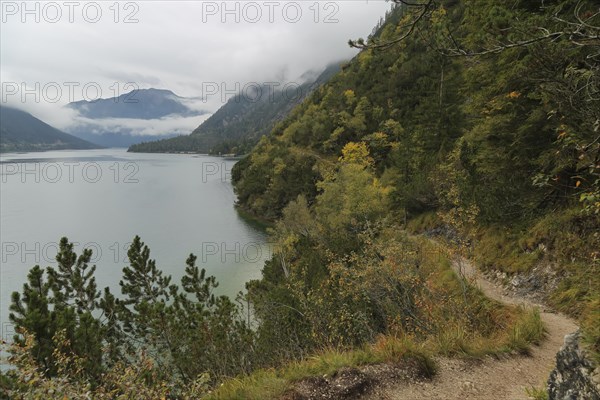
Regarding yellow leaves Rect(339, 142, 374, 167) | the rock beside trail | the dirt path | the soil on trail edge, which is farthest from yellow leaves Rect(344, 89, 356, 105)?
the rock beside trail

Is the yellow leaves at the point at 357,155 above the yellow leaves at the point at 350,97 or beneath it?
beneath

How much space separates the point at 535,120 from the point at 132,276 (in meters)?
23.2

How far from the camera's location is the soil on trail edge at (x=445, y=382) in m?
6.27

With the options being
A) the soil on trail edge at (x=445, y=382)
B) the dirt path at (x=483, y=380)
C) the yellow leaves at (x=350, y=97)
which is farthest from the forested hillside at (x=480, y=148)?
the soil on trail edge at (x=445, y=382)

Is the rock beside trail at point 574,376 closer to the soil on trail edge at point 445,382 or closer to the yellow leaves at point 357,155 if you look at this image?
the soil on trail edge at point 445,382

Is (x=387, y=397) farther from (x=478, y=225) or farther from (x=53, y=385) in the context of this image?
(x=478, y=225)

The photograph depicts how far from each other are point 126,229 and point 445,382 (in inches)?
2362

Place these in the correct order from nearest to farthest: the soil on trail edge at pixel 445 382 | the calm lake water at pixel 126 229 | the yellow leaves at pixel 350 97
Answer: the soil on trail edge at pixel 445 382
the calm lake water at pixel 126 229
the yellow leaves at pixel 350 97

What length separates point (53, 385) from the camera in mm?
5598

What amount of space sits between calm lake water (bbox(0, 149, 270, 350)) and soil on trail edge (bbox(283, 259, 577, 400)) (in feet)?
86.5

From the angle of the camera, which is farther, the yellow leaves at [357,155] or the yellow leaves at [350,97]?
the yellow leaves at [350,97]

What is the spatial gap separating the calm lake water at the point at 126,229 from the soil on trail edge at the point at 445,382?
26366 mm

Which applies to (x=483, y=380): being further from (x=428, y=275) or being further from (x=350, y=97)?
(x=350, y=97)

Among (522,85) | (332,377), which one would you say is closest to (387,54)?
(522,85)
